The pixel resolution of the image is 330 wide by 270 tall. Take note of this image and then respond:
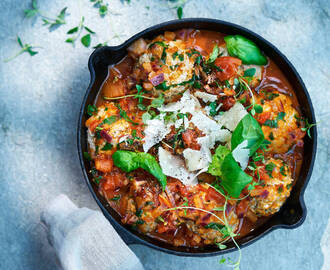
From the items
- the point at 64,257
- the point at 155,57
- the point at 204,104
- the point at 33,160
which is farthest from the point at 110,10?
the point at 64,257

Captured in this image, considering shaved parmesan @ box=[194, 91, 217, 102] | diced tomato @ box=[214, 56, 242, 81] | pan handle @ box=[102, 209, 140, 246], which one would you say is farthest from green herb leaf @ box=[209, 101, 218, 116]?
pan handle @ box=[102, 209, 140, 246]

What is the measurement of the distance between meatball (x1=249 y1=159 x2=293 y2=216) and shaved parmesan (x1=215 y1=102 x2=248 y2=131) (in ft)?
1.57

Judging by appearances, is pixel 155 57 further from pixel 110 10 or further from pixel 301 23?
pixel 301 23

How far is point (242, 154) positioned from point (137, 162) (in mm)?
926

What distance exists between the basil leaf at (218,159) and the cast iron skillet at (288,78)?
71cm

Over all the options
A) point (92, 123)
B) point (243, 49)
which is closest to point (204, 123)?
point (243, 49)

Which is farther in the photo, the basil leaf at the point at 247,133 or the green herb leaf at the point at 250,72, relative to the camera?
the green herb leaf at the point at 250,72

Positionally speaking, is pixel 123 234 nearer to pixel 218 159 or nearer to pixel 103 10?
pixel 218 159

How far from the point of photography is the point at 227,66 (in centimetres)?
338

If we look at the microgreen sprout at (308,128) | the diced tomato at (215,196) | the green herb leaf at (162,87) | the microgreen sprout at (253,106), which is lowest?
the diced tomato at (215,196)

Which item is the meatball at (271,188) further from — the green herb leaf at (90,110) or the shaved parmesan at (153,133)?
the green herb leaf at (90,110)

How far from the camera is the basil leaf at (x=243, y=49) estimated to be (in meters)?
3.41

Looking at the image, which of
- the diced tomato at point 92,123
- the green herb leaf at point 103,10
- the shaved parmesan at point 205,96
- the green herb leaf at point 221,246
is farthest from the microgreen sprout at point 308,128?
the green herb leaf at point 103,10

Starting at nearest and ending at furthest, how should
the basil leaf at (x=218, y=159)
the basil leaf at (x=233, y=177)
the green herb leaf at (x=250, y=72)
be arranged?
1. the basil leaf at (x=233, y=177)
2. the basil leaf at (x=218, y=159)
3. the green herb leaf at (x=250, y=72)
